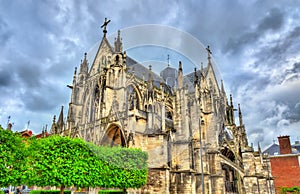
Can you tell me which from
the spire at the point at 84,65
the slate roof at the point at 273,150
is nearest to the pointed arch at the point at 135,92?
the spire at the point at 84,65

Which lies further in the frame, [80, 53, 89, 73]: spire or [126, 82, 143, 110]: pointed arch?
[80, 53, 89, 73]: spire

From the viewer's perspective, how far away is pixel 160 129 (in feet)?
67.2

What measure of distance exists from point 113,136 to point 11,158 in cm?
1051

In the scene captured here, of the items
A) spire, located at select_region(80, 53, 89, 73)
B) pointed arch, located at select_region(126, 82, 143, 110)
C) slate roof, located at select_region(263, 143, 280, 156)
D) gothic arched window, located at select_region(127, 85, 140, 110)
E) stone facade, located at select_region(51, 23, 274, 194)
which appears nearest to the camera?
stone facade, located at select_region(51, 23, 274, 194)

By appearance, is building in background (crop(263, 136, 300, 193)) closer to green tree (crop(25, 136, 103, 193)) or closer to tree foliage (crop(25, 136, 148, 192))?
tree foliage (crop(25, 136, 148, 192))

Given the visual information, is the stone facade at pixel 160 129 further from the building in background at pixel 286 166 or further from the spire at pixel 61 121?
the building in background at pixel 286 166

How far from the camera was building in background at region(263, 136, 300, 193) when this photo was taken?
98.5ft

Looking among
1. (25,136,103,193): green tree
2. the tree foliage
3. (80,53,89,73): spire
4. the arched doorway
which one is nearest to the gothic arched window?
the arched doorway

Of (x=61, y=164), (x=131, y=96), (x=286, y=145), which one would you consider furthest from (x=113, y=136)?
(x=286, y=145)

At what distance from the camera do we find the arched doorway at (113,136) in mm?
21266

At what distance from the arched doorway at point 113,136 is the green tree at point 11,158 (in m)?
8.65

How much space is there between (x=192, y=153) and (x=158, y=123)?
4.01 meters

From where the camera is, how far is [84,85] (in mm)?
29750

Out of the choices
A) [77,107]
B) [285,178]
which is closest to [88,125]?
[77,107]
